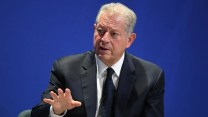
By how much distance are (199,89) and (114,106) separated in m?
1.62

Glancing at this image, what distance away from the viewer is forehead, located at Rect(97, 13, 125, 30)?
6.86ft

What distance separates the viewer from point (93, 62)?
224 centimetres

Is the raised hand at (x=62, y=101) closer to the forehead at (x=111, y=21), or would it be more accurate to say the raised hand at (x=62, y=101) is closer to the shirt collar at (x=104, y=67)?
the shirt collar at (x=104, y=67)

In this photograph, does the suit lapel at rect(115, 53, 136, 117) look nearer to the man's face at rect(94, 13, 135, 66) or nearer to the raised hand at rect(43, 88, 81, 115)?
the man's face at rect(94, 13, 135, 66)

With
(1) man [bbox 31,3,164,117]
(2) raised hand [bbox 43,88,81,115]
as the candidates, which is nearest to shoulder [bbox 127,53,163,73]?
(1) man [bbox 31,3,164,117]

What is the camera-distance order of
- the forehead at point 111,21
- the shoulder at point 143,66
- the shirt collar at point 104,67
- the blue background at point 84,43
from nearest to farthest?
the forehead at point 111,21 < the shirt collar at point 104,67 < the shoulder at point 143,66 < the blue background at point 84,43

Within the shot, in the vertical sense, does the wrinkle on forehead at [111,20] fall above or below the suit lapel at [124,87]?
above

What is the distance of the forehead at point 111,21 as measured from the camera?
6.86ft

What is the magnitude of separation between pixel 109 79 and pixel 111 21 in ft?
1.14

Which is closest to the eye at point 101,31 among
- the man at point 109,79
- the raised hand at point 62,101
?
the man at point 109,79

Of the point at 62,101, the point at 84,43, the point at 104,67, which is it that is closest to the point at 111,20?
the point at 104,67

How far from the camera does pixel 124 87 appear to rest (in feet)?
7.13

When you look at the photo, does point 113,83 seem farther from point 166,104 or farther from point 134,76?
point 166,104

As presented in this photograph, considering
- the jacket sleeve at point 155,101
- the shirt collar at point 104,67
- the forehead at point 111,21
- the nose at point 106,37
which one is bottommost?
the jacket sleeve at point 155,101
